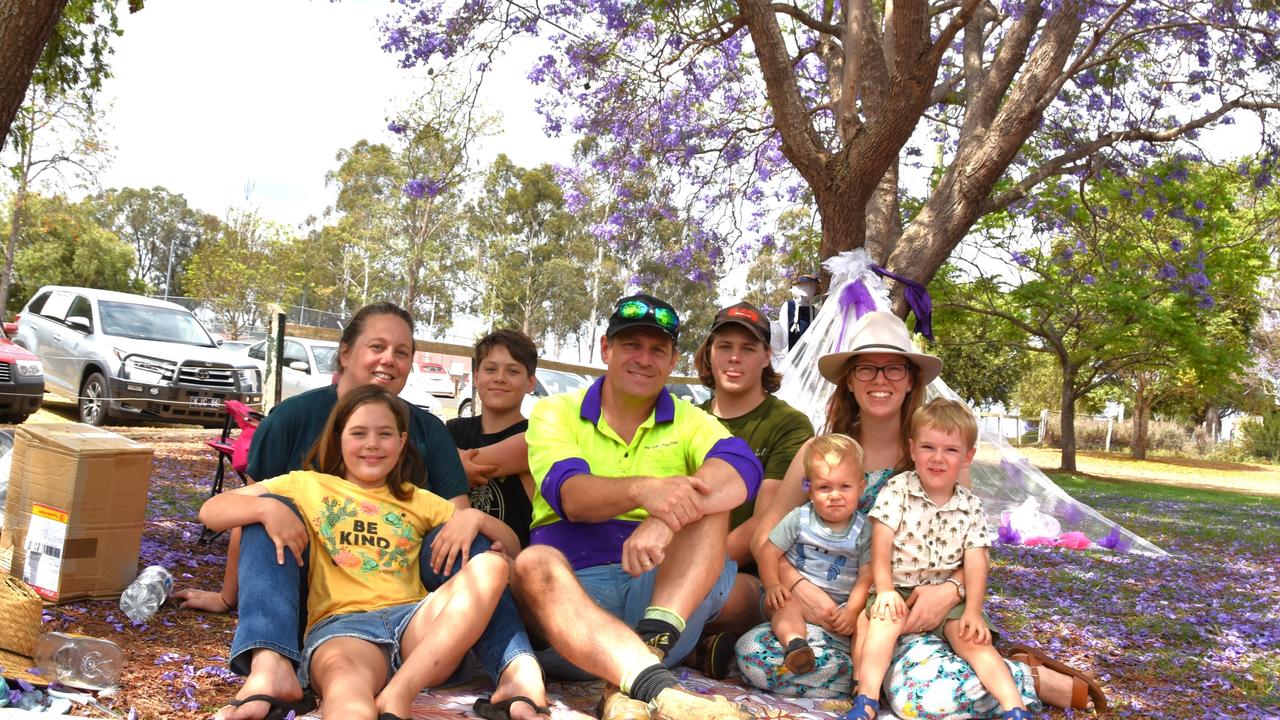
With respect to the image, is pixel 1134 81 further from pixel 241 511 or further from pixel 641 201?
pixel 241 511

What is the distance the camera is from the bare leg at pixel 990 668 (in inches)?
119

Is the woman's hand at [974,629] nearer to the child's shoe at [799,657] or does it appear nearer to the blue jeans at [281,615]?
the child's shoe at [799,657]

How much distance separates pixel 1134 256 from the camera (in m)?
15.0

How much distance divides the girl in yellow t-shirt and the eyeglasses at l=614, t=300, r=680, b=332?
0.80m

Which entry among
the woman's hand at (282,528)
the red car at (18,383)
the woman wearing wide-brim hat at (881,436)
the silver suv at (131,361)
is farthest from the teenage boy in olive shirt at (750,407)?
the silver suv at (131,361)

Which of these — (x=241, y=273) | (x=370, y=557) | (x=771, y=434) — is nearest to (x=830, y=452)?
(x=771, y=434)

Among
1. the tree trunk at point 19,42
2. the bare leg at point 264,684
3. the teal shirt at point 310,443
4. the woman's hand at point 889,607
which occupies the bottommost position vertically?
the bare leg at point 264,684

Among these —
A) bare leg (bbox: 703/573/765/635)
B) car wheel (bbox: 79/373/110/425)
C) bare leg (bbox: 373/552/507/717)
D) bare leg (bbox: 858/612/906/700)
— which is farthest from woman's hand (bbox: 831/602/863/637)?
car wheel (bbox: 79/373/110/425)

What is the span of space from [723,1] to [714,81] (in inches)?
159

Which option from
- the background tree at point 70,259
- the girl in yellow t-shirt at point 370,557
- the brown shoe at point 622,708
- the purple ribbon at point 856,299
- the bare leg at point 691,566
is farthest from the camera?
the background tree at point 70,259

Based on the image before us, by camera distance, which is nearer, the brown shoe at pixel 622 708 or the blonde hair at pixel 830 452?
the brown shoe at pixel 622 708

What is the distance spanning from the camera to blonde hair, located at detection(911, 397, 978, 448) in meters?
3.24

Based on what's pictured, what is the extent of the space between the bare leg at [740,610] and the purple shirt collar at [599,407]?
26.4 inches

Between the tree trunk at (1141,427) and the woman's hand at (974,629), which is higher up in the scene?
the tree trunk at (1141,427)
